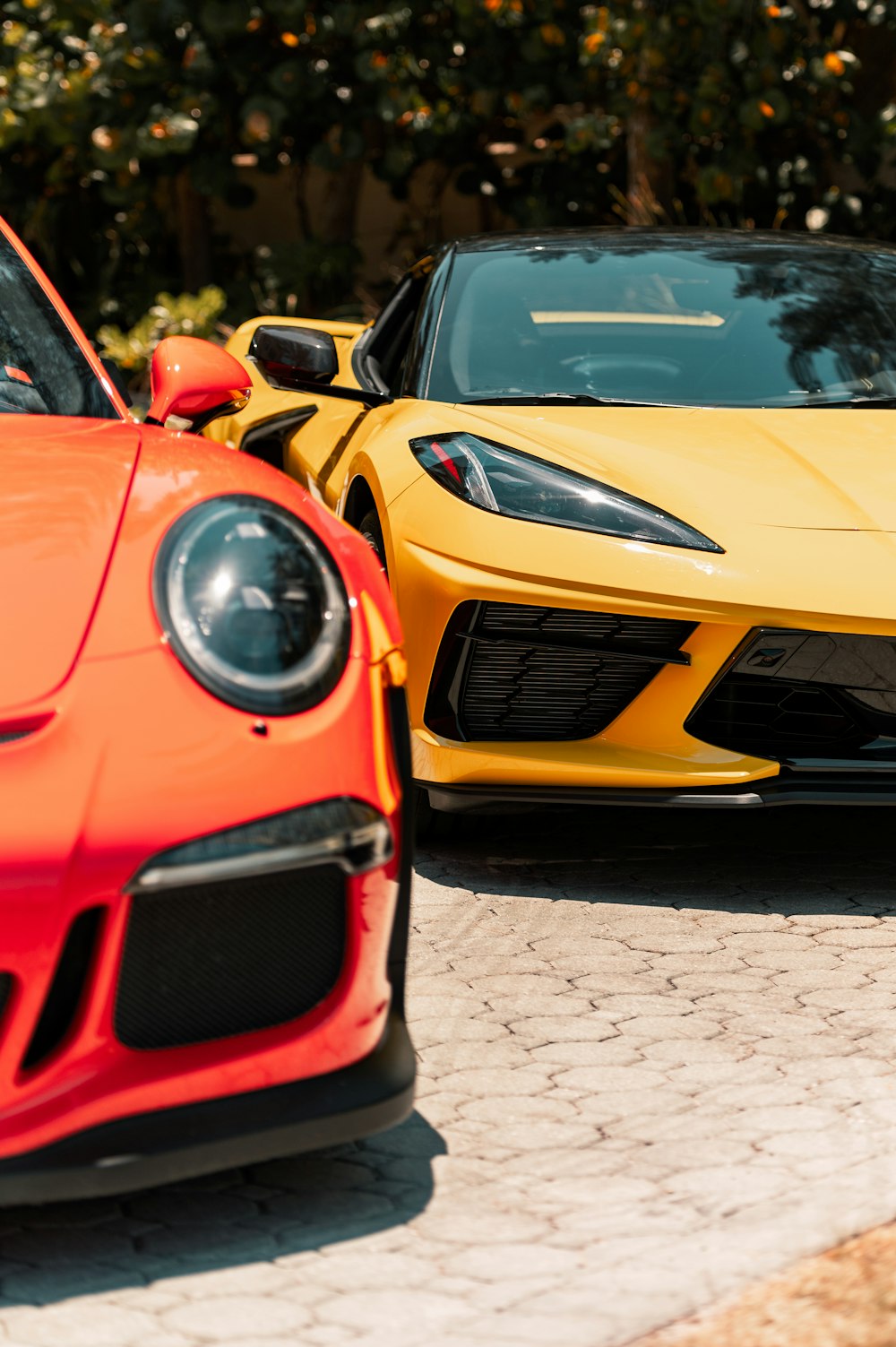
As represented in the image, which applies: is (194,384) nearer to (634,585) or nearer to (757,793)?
(634,585)

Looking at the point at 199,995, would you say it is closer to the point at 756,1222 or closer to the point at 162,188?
the point at 756,1222

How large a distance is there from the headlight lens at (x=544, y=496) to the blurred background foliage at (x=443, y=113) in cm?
636

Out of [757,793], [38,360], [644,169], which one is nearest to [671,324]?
[757,793]

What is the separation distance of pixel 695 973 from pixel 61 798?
1568 mm

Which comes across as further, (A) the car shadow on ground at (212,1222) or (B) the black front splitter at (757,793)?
(B) the black front splitter at (757,793)

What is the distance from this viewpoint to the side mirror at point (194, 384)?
3.21m

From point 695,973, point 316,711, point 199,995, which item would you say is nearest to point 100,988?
point 199,995

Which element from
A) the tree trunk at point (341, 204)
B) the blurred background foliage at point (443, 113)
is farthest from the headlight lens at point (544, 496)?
the tree trunk at point (341, 204)

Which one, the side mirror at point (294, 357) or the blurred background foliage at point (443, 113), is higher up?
the side mirror at point (294, 357)

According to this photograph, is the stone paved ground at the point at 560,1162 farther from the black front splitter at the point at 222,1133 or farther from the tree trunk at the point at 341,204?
the tree trunk at the point at 341,204

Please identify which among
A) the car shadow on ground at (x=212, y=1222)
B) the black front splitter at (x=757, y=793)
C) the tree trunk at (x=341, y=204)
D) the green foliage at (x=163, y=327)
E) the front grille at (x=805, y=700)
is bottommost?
the green foliage at (x=163, y=327)

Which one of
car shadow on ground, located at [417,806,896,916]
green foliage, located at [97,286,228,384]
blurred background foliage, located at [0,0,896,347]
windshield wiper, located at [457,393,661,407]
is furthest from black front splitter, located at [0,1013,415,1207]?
green foliage, located at [97,286,228,384]

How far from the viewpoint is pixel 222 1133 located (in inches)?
83.0

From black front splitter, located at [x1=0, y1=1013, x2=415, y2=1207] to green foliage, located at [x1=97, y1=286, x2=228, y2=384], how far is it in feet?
32.2
